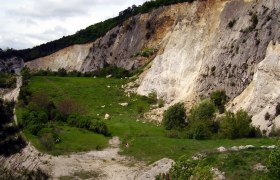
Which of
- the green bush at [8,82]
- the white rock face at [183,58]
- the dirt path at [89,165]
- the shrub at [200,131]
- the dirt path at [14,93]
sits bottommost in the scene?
the dirt path at [89,165]

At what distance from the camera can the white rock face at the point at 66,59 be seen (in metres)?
116

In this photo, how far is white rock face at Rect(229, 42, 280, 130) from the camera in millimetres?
45125

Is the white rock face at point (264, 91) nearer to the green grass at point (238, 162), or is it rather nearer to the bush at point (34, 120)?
the green grass at point (238, 162)

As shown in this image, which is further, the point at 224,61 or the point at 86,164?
the point at 224,61

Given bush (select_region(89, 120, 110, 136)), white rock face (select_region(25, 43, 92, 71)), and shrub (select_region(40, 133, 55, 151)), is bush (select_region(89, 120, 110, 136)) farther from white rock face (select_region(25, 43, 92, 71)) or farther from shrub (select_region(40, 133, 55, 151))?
white rock face (select_region(25, 43, 92, 71))

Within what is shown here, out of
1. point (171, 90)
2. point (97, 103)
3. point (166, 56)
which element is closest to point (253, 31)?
point (171, 90)

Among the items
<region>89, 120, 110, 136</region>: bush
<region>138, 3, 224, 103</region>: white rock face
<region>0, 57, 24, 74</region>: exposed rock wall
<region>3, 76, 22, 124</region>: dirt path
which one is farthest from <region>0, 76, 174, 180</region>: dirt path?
<region>0, 57, 24, 74</region>: exposed rock wall

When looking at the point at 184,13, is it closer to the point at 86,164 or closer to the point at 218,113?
the point at 218,113

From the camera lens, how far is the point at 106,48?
104 m

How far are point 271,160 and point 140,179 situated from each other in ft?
36.0

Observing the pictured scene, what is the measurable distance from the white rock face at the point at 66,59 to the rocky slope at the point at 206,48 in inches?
845

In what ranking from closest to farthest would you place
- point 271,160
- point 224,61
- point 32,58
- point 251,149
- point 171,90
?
point 271,160 → point 251,149 → point 224,61 → point 171,90 → point 32,58

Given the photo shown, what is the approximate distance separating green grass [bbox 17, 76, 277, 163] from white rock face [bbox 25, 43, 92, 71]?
107 ft

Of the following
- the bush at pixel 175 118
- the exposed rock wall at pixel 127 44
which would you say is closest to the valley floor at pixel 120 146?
the bush at pixel 175 118
